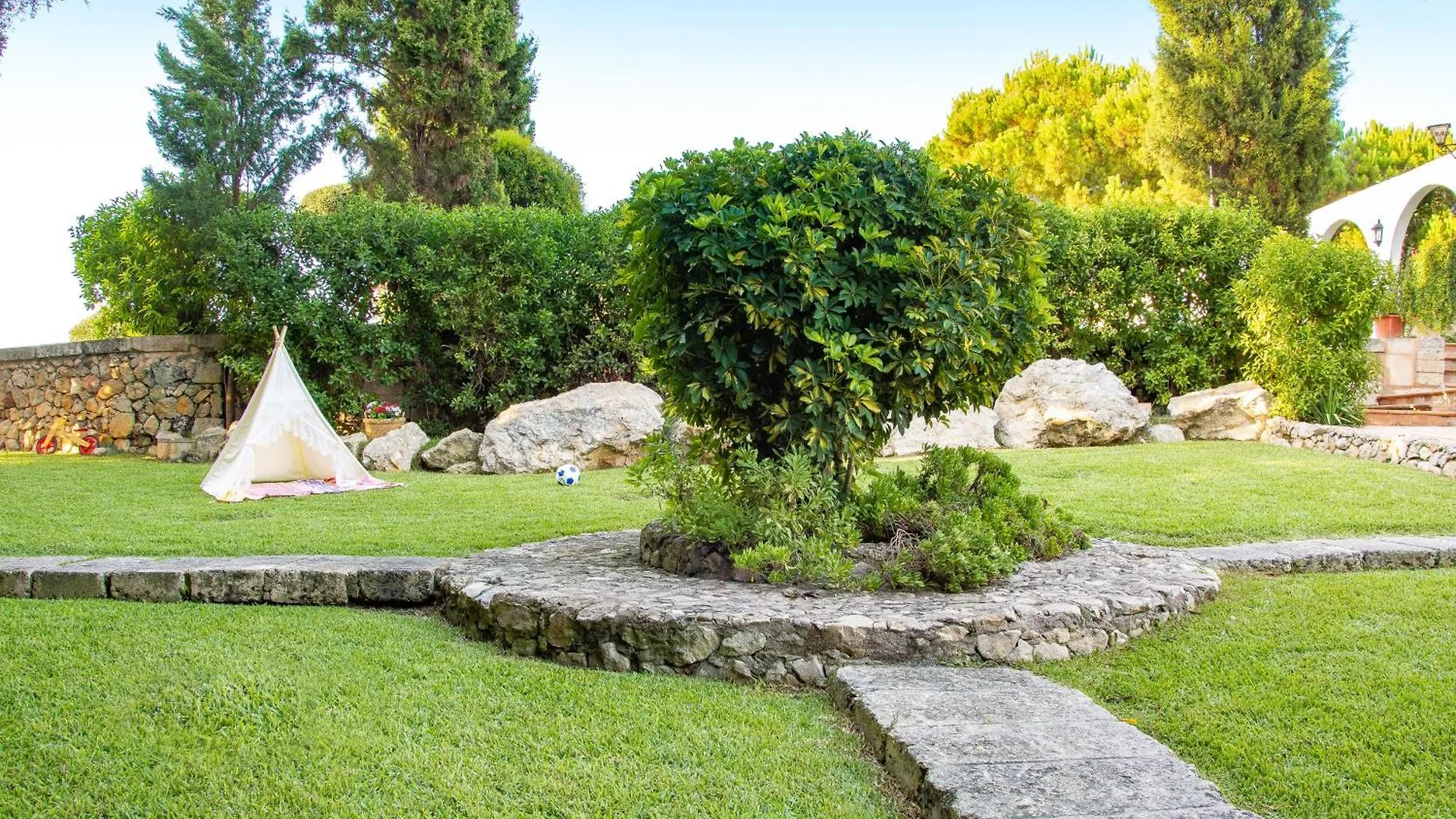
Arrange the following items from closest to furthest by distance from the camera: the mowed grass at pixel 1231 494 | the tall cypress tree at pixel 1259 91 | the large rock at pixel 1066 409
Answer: the mowed grass at pixel 1231 494 → the large rock at pixel 1066 409 → the tall cypress tree at pixel 1259 91

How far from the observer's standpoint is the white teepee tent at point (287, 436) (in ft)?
30.3

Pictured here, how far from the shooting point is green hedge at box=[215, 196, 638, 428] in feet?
39.0

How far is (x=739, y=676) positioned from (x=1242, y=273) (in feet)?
40.6

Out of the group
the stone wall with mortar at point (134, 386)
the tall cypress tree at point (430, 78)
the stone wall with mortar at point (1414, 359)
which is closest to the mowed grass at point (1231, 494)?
the stone wall with mortar at point (1414, 359)

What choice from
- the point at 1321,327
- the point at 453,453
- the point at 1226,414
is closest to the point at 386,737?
the point at 453,453

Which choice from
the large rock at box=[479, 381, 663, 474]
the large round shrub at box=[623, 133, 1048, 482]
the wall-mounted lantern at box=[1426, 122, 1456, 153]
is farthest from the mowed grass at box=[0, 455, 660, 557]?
the wall-mounted lantern at box=[1426, 122, 1456, 153]

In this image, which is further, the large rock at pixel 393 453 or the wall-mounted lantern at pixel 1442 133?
the wall-mounted lantern at pixel 1442 133

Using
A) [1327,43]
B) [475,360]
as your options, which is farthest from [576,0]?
[1327,43]

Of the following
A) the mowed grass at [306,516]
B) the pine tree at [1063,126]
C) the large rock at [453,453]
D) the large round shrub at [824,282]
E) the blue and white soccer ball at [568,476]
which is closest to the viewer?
the large round shrub at [824,282]

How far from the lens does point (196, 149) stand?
1324 cm

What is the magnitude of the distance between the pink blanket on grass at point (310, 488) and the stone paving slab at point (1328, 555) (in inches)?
277

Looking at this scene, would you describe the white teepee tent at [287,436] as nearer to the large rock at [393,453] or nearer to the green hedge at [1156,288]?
the large rock at [393,453]

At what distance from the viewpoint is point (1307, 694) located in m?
3.43

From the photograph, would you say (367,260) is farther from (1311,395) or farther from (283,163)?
(1311,395)
